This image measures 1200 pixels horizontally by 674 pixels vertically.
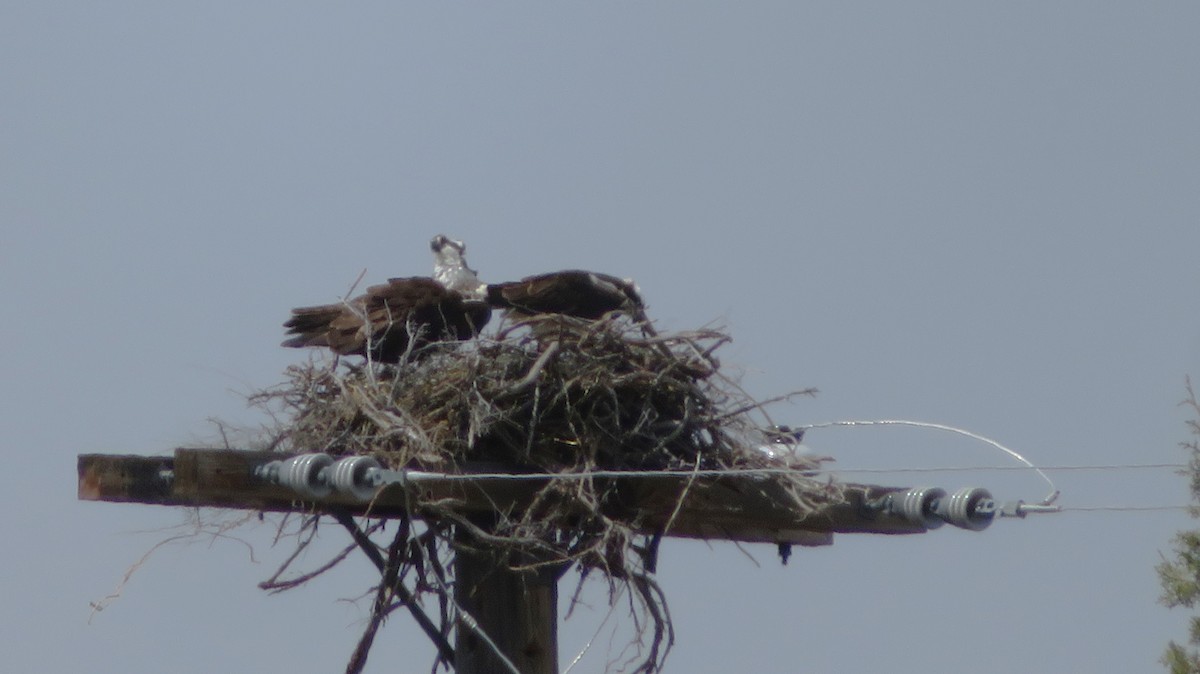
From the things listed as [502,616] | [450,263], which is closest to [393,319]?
[502,616]

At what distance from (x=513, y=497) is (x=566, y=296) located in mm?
1092

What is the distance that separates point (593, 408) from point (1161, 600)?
3.35 meters

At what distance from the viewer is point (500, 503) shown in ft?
14.2

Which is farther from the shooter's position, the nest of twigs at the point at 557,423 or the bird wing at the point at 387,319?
the bird wing at the point at 387,319

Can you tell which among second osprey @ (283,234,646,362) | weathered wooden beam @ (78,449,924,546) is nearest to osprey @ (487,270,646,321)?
second osprey @ (283,234,646,362)

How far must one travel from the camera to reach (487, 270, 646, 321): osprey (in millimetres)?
5238

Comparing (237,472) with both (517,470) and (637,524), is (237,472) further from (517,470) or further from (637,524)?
(637,524)

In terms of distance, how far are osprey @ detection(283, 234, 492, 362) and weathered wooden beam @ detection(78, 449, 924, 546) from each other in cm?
83

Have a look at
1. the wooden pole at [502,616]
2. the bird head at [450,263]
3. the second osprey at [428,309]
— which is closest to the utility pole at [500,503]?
the wooden pole at [502,616]

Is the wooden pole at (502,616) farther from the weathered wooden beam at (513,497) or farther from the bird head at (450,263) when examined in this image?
the bird head at (450,263)

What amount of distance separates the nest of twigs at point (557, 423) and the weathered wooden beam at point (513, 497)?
65 millimetres

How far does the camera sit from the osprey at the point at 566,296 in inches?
206

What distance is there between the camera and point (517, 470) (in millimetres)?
4508

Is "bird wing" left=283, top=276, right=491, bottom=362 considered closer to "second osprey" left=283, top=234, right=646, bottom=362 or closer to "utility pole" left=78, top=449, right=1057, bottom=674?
"second osprey" left=283, top=234, right=646, bottom=362
